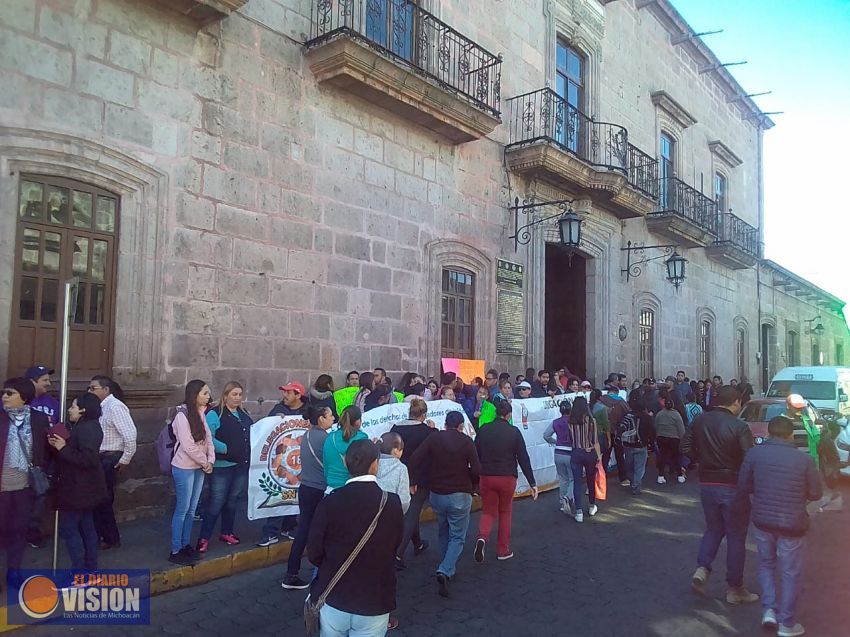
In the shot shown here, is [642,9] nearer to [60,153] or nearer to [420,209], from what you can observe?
[420,209]

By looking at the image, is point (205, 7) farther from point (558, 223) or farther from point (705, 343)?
point (705, 343)

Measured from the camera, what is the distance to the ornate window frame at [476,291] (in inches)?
448

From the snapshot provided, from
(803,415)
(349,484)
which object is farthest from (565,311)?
(349,484)

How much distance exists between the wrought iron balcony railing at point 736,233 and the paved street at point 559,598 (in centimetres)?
1687

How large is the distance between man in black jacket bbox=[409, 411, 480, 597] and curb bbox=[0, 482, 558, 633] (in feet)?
5.53

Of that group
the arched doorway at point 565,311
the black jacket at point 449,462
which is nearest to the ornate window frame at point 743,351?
the arched doorway at point 565,311

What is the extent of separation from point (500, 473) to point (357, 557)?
11.0 ft

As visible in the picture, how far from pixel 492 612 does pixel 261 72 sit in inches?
285

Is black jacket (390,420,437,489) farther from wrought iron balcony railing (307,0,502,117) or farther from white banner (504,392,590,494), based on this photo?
wrought iron balcony railing (307,0,502,117)

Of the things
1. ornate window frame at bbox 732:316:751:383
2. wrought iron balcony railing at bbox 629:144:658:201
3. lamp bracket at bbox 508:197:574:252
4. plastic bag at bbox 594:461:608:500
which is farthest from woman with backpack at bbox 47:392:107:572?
ornate window frame at bbox 732:316:751:383

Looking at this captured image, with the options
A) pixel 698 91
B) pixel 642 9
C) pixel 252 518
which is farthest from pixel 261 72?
pixel 698 91

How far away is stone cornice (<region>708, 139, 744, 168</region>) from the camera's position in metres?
23.1

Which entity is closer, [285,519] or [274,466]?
[274,466]

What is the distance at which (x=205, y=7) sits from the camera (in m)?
7.70
